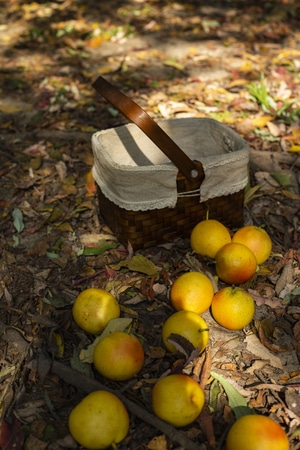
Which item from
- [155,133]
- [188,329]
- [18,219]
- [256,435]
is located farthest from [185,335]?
[18,219]

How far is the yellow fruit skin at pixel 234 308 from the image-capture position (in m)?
2.49

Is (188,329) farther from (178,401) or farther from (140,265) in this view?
(140,265)

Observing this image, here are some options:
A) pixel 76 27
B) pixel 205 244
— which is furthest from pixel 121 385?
pixel 76 27

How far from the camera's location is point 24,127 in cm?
445

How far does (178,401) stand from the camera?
2.07 m

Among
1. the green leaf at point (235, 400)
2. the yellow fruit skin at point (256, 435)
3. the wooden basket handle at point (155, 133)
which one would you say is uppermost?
the wooden basket handle at point (155, 133)

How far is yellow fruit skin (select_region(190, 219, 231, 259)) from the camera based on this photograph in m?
2.85

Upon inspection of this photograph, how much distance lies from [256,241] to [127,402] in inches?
47.3

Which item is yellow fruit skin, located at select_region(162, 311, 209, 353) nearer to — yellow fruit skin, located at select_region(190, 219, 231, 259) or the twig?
the twig

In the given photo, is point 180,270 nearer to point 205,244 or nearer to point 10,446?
point 205,244

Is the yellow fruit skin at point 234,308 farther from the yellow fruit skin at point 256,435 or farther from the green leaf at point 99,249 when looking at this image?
the green leaf at point 99,249

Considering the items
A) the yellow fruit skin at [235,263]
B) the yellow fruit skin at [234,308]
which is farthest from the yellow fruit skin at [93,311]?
the yellow fruit skin at [235,263]

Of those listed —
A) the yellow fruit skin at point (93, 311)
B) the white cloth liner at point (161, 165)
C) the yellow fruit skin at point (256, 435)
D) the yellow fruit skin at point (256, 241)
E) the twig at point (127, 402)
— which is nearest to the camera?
the yellow fruit skin at point (256, 435)

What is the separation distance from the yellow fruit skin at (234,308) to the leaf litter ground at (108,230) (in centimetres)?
10
